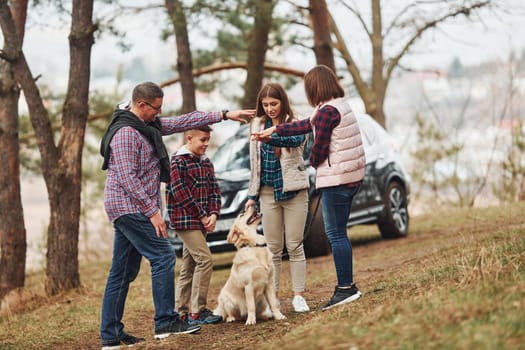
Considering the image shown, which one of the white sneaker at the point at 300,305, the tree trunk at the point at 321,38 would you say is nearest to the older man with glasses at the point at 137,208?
the white sneaker at the point at 300,305

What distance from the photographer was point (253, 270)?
5.82 metres

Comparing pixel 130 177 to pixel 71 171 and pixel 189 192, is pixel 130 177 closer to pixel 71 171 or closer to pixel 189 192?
pixel 189 192

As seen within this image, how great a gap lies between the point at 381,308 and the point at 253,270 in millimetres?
1642

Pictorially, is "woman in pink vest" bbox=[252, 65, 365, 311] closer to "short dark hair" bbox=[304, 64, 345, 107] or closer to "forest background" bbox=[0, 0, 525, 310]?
"short dark hair" bbox=[304, 64, 345, 107]

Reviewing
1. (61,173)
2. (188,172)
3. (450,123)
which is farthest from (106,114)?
(188,172)

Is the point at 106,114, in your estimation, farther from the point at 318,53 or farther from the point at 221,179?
the point at 221,179

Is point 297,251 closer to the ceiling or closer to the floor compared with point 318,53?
closer to the floor

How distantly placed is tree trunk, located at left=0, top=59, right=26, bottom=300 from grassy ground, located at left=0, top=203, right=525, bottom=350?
783mm

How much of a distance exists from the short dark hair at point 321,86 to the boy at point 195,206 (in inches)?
37.4

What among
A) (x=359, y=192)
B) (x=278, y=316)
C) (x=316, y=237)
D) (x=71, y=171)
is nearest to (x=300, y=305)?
(x=278, y=316)

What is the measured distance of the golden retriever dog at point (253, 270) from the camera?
585cm

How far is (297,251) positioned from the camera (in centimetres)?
634

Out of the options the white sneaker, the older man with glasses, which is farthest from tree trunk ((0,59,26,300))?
the white sneaker

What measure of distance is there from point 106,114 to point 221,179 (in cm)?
663
